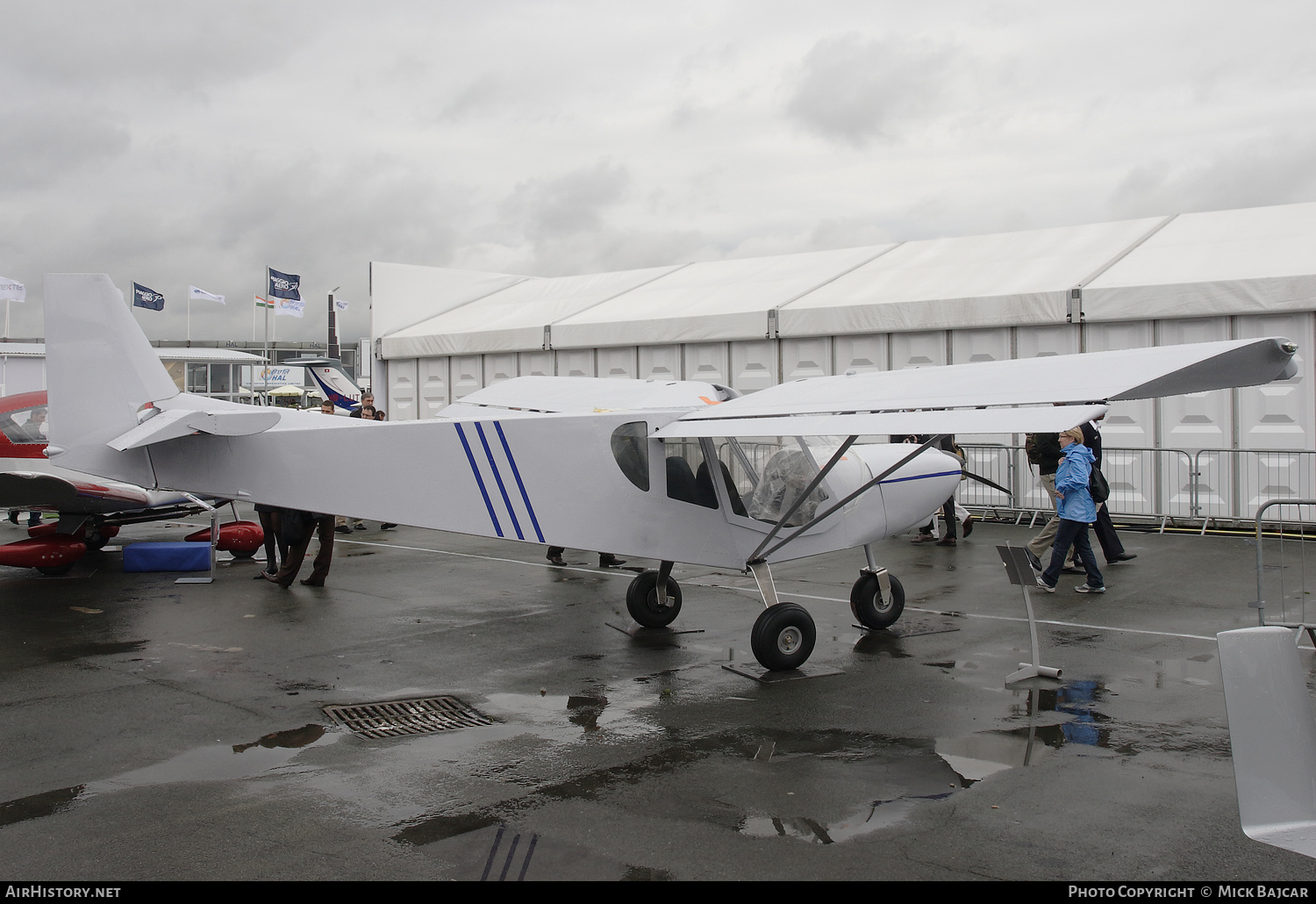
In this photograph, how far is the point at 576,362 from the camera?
2028 centimetres

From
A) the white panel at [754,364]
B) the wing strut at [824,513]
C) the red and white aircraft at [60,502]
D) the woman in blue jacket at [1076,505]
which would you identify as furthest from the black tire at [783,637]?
the white panel at [754,364]

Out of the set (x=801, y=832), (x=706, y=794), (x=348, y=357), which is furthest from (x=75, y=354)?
(x=348, y=357)

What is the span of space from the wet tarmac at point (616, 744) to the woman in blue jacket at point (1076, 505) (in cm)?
40

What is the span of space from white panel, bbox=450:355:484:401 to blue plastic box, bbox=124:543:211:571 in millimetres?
9754

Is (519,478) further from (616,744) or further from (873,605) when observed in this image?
(873,605)

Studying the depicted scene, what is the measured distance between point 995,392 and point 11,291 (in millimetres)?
45359

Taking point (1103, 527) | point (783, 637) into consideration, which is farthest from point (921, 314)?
point (783, 637)

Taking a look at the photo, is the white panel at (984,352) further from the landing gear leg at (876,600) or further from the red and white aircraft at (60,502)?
the red and white aircraft at (60,502)

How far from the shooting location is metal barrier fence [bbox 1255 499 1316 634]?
24.8ft

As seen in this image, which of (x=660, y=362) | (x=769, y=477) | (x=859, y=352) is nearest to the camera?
(x=769, y=477)

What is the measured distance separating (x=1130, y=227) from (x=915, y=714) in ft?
46.8

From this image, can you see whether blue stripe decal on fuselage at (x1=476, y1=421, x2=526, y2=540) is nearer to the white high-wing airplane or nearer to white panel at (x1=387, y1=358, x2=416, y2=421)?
the white high-wing airplane

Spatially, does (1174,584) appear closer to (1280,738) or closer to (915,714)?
(915,714)

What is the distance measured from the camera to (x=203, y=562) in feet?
40.7
